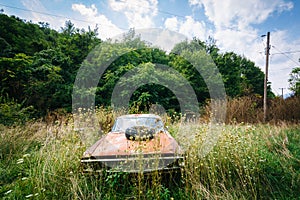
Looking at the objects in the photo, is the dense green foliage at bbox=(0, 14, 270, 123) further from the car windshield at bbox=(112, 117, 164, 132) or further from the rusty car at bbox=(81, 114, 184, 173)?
the rusty car at bbox=(81, 114, 184, 173)

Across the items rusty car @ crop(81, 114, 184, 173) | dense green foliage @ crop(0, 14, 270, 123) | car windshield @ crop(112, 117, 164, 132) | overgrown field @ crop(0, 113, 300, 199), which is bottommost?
overgrown field @ crop(0, 113, 300, 199)

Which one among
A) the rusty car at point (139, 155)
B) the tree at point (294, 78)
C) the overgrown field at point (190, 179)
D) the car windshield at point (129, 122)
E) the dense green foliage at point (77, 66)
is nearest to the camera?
the rusty car at point (139, 155)

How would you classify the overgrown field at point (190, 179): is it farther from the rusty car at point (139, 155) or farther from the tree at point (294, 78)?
the tree at point (294, 78)

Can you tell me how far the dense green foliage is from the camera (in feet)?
34.9

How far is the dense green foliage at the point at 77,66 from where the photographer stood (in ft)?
34.9

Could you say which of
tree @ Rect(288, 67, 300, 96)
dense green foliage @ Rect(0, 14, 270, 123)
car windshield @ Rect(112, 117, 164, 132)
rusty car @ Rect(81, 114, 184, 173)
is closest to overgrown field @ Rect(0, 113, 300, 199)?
rusty car @ Rect(81, 114, 184, 173)

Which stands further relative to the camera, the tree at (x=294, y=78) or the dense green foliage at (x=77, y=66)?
the tree at (x=294, y=78)

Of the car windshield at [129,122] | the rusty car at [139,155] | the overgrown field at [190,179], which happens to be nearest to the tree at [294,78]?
the overgrown field at [190,179]

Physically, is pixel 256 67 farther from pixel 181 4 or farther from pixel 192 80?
pixel 181 4

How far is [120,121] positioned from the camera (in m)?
4.11

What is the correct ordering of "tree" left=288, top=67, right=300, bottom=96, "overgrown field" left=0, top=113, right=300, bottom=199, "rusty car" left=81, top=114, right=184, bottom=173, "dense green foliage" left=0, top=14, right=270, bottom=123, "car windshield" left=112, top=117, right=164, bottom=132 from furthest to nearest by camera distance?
"tree" left=288, top=67, right=300, bottom=96 → "dense green foliage" left=0, top=14, right=270, bottom=123 → "car windshield" left=112, top=117, right=164, bottom=132 → "overgrown field" left=0, top=113, right=300, bottom=199 → "rusty car" left=81, top=114, right=184, bottom=173

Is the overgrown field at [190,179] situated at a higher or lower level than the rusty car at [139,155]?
lower

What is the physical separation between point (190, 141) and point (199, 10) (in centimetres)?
827

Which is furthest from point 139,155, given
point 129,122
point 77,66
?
point 77,66
